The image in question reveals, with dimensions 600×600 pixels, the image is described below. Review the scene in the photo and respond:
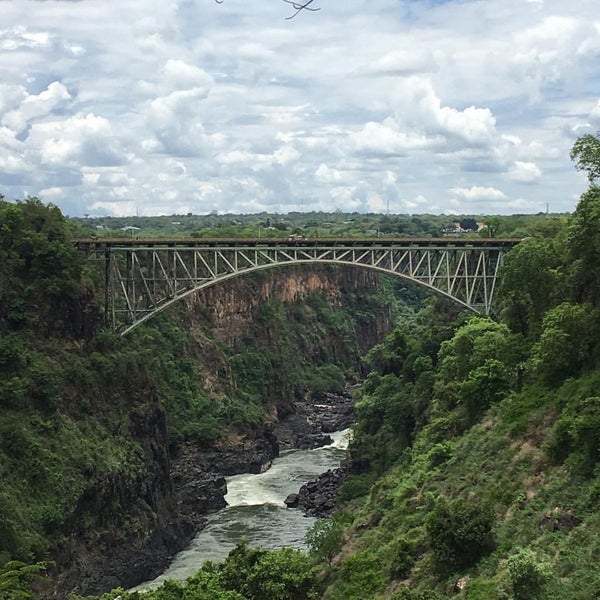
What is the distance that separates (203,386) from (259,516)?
1646 cm

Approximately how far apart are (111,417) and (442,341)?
54.2 feet

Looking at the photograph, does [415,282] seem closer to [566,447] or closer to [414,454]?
[414,454]

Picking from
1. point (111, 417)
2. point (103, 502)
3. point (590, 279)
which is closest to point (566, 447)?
point (590, 279)

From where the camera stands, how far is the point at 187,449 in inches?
2163

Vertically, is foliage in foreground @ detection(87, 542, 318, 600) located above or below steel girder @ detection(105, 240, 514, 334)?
below

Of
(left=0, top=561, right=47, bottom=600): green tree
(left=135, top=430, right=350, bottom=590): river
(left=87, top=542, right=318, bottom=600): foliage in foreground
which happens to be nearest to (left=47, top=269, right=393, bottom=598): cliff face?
(left=135, top=430, right=350, bottom=590): river

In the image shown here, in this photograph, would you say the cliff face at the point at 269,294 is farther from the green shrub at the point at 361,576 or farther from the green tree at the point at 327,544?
the green shrub at the point at 361,576

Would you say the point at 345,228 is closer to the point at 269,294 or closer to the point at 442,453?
the point at 269,294

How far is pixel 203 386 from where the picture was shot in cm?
6225

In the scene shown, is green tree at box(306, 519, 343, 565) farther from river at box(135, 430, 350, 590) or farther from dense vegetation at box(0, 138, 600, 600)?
river at box(135, 430, 350, 590)

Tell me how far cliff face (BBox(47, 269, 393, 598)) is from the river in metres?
0.95

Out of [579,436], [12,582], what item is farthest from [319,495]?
[579,436]

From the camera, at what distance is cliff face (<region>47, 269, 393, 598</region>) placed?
37438 mm

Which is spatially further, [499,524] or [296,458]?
[296,458]
